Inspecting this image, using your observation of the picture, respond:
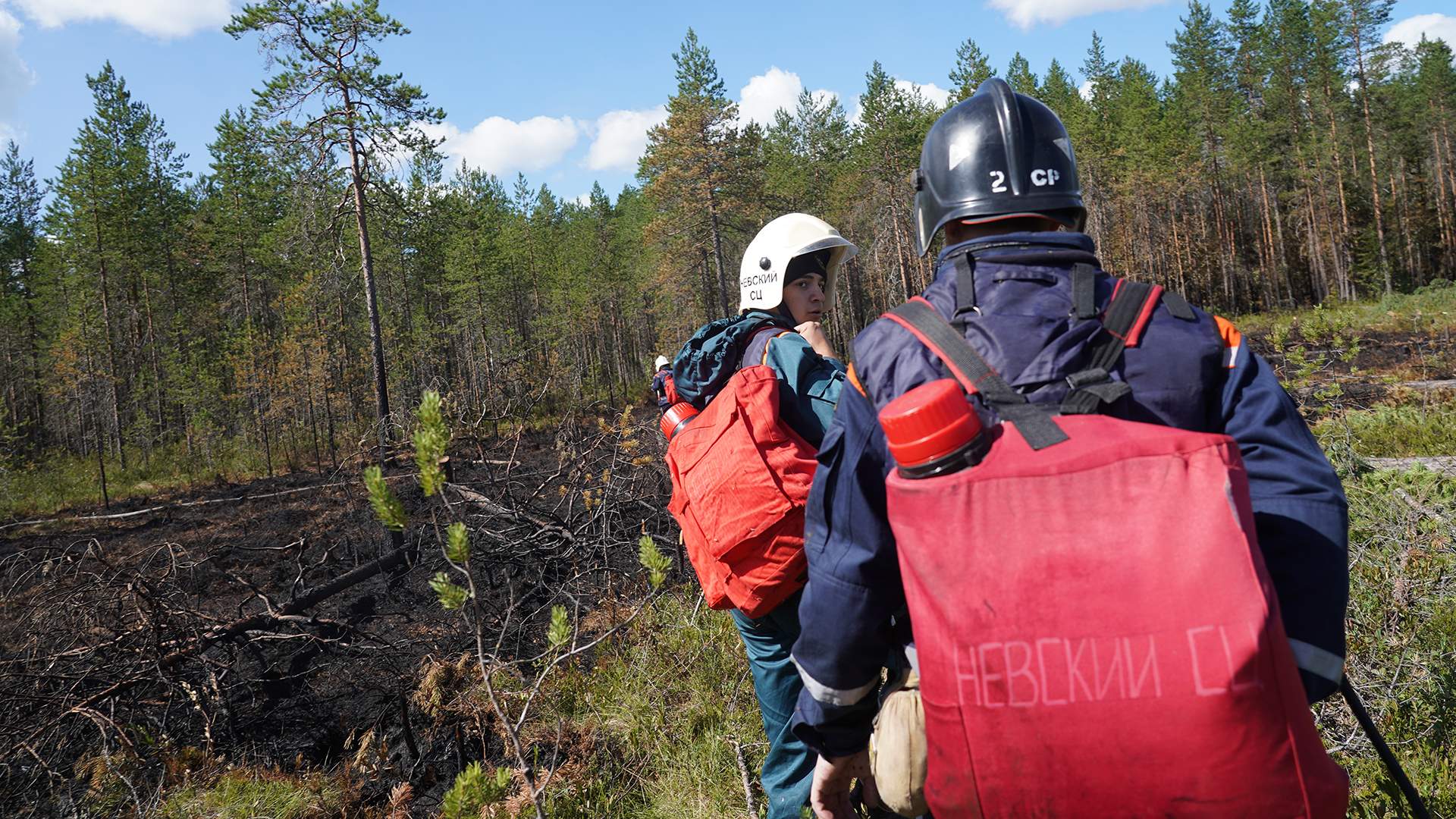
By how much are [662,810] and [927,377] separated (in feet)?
9.29

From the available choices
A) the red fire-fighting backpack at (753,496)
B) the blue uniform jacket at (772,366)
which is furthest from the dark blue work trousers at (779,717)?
the blue uniform jacket at (772,366)

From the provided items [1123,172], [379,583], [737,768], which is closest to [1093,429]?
[737,768]

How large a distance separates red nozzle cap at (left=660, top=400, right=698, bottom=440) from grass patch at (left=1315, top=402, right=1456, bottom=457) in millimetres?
6330

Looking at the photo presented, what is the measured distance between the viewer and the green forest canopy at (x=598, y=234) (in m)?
24.2

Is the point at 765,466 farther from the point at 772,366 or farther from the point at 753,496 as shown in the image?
the point at 772,366

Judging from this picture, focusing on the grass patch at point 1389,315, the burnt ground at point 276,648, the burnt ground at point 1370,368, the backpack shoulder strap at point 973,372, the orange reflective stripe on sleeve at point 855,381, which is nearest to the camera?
the backpack shoulder strap at point 973,372

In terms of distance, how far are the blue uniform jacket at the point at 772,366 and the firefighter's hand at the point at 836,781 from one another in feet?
2.99

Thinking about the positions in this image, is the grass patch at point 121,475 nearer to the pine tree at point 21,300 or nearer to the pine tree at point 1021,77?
the pine tree at point 21,300

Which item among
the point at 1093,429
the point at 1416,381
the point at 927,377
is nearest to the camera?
the point at 1093,429

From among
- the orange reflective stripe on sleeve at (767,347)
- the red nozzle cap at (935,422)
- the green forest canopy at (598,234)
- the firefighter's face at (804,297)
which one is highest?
the green forest canopy at (598,234)

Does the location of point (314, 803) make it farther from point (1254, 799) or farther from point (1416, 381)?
point (1416, 381)

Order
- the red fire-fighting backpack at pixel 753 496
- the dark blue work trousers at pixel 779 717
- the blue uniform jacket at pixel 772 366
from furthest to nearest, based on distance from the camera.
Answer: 1. the dark blue work trousers at pixel 779 717
2. the blue uniform jacket at pixel 772 366
3. the red fire-fighting backpack at pixel 753 496

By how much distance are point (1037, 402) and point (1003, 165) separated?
58 centimetres

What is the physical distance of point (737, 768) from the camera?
3447mm
